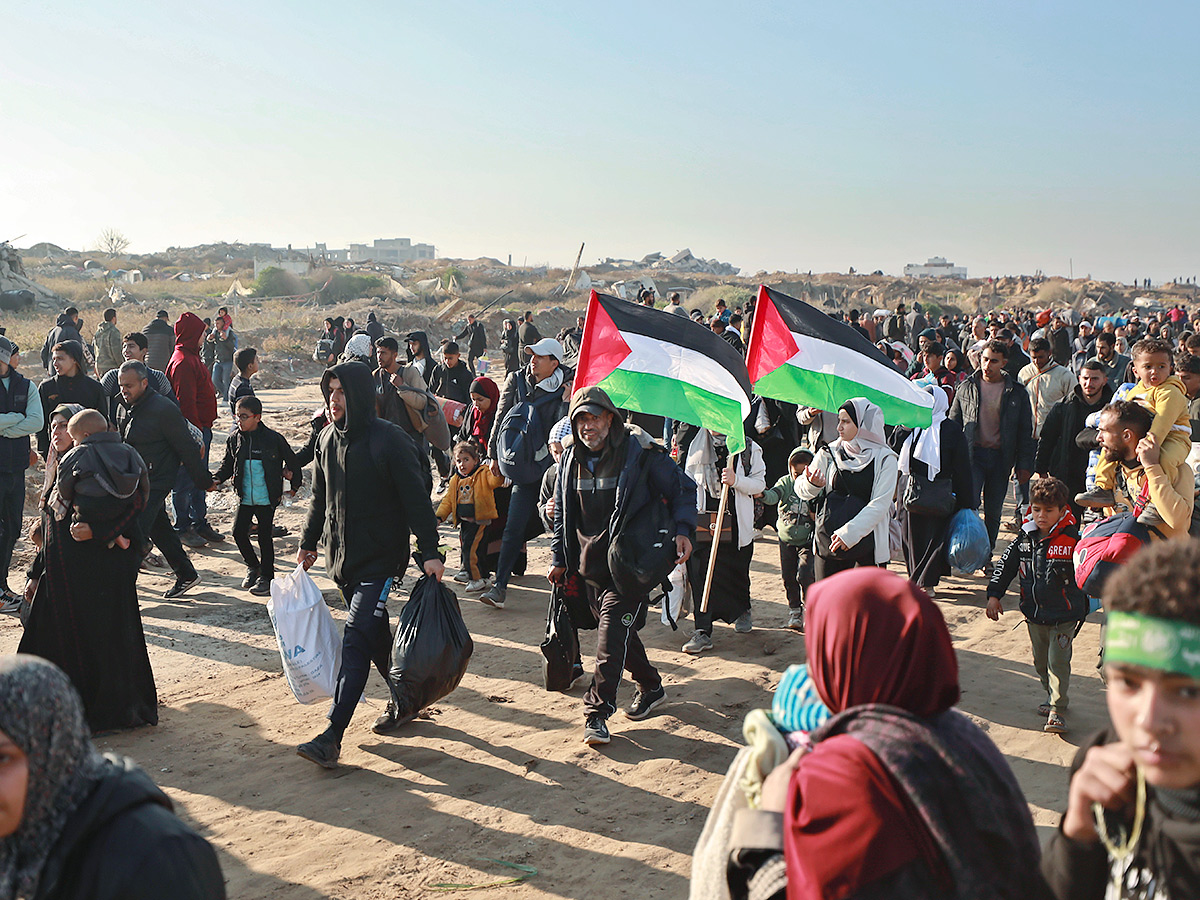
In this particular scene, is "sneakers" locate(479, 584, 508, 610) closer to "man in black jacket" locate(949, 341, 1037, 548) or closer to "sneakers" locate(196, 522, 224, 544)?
A: "sneakers" locate(196, 522, 224, 544)

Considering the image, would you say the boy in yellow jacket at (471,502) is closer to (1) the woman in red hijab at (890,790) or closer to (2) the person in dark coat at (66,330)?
(1) the woman in red hijab at (890,790)

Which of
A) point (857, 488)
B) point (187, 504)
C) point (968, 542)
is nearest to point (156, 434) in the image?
point (187, 504)

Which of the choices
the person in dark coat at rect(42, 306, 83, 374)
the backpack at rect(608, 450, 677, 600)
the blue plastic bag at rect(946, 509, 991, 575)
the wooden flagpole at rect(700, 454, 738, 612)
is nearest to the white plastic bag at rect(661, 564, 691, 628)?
the wooden flagpole at rect(700, 454, 738, 612)

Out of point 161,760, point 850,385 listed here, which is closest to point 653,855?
point 161,760

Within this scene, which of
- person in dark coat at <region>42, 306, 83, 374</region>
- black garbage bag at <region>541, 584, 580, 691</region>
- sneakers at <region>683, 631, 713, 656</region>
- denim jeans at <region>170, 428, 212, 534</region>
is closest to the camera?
black garbage bag at <region>541, 584, 580, 691</region>

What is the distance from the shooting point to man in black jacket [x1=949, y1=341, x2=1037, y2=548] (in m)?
8.50

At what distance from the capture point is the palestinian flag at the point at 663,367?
6383 mm

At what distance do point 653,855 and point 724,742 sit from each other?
124cm

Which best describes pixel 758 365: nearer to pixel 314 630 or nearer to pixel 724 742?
pixel 724 742

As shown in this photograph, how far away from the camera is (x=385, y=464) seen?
5.36 metres

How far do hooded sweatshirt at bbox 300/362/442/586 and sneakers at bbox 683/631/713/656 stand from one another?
2.40m

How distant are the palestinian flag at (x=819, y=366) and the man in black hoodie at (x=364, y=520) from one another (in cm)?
269

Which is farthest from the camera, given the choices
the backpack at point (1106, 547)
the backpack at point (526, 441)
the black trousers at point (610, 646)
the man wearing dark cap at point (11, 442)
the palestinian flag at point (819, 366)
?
the backpack at point (526, 441)

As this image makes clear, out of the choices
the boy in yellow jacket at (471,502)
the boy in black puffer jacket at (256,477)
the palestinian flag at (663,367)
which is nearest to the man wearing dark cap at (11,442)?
the boy in black puffer jacket at (256,477)
